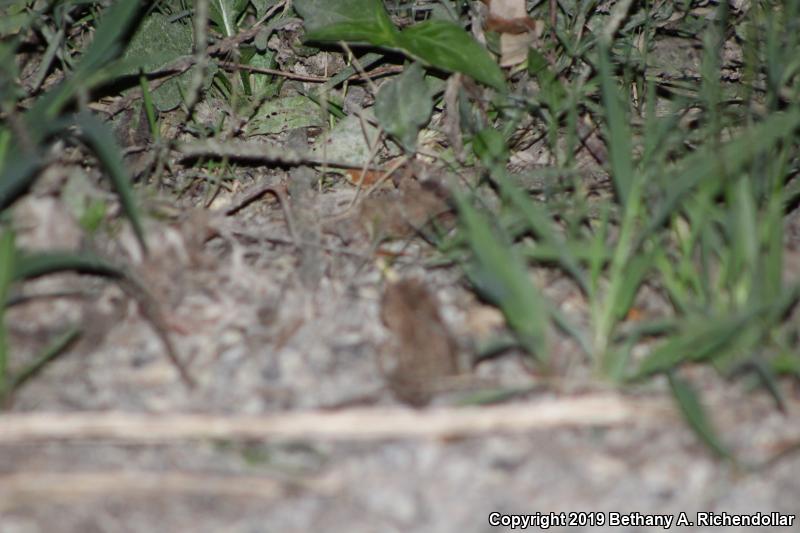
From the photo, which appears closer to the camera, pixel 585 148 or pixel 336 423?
pixel 336 423

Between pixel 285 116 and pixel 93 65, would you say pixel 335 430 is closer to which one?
pixel 93 65

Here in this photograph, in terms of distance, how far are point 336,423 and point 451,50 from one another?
34.5 inches

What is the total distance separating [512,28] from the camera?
6.69 ft

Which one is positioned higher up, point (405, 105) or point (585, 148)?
point (405, 105)

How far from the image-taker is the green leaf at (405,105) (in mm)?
1955

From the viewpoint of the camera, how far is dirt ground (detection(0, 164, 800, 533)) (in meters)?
1.26

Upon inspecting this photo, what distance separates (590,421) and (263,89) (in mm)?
1214

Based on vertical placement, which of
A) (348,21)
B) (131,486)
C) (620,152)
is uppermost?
(348,21)

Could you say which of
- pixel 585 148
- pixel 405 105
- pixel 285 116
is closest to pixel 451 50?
pixel 405 105

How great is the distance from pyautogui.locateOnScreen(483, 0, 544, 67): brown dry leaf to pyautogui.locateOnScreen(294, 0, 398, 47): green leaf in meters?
0.22

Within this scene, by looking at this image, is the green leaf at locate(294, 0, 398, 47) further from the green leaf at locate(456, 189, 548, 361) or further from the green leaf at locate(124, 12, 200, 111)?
the green leaf at locate(456, 189, 548, 361)

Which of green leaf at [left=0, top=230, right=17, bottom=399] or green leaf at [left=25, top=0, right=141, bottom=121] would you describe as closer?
green leaf at [left=0, top=230, right=17, bottom=399]

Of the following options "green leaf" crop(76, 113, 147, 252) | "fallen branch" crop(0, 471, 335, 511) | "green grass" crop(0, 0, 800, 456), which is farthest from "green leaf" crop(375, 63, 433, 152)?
"fallen branch" crop(0, 471, 335, 511)

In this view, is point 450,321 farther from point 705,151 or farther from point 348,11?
point 348,11
